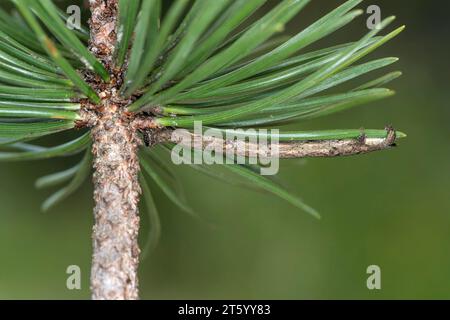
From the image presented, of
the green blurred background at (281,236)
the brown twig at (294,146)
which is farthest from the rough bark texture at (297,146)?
the green blurred background at (281,236)

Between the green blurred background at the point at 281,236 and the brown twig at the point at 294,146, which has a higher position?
the brown twig at the point at 294,146

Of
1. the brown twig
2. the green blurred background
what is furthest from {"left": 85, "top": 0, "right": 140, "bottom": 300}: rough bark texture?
the green blurred background

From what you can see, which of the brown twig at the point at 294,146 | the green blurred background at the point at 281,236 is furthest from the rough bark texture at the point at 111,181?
the green blurred background at the point at 281,236

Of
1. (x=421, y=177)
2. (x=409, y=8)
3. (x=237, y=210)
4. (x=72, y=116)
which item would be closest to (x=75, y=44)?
(x=72, y=116)

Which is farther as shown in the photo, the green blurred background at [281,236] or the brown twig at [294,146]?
the green blurred background at [281,236]

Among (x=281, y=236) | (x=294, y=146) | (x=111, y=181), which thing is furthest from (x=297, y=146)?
(x=281, y=236)

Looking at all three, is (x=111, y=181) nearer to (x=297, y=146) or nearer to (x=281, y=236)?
(x=297, y=146)

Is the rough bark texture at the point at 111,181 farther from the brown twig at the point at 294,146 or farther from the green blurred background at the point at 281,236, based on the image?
the green blurred background at the point at 281,236
